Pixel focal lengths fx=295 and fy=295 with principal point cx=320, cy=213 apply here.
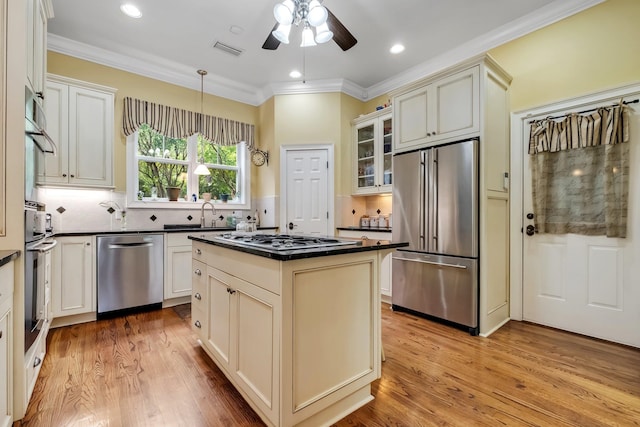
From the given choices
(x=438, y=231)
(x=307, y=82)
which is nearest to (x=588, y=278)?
(x=438, y=231)

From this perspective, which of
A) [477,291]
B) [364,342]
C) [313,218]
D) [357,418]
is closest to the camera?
[357,418]

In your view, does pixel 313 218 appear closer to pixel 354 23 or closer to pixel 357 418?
pixel 354 23

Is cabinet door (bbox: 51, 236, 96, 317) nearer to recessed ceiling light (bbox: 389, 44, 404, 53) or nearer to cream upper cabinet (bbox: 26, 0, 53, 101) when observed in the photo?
cream upper cabinet (bbox: 26, 0, 53, 101)

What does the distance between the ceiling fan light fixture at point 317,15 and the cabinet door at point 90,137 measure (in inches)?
104

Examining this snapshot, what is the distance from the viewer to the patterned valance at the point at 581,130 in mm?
2408

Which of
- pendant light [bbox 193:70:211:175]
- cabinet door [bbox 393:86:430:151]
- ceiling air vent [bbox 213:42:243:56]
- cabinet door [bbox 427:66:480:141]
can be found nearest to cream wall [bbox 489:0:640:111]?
cabinet door [bbox 427:66:480:141]

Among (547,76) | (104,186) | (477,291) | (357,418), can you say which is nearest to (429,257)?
(477,291)

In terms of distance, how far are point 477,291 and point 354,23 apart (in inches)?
115

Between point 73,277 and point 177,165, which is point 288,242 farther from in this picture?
point 177,165

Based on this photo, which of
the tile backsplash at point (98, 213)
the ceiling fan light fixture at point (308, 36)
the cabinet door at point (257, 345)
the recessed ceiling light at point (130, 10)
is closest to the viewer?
the cabinet door at point (257, 345)

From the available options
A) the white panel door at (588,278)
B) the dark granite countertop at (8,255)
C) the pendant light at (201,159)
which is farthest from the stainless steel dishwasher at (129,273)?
the white panel door at (588,278)

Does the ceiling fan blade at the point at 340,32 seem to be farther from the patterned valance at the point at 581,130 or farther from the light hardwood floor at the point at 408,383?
the light hardwood floor at the point at 408,383

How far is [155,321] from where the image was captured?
119 inches

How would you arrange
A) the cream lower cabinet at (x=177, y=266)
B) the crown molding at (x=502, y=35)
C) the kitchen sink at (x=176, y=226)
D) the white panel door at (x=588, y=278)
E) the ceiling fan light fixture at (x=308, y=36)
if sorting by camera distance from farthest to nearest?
the kitchen sink at (x=176, y=226)
the cream lower cabinet at (x=177, y=266)
the crown molding at (x=502, y=35)
the white panel door at (x=588, y=278)
the ceiling fan light fixture at (x=308, y=36)
